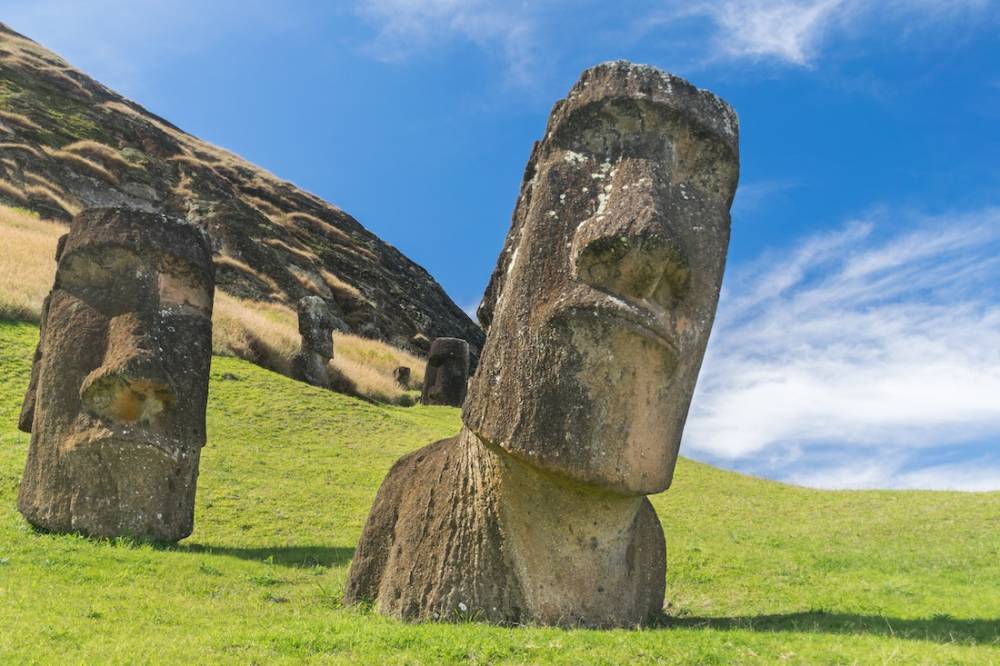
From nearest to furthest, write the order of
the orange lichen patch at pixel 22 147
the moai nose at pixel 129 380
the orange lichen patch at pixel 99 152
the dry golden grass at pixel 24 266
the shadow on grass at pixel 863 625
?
the shadow on grass at pixel 863 625
the moai nose at pixel 129 380
the dry golden grass at pixel 24 266
the orange lichen patch at pixel 22 147
the orange lichen patch at pixel 99 152

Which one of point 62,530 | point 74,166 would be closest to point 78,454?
point 62,530

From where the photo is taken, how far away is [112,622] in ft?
23.6

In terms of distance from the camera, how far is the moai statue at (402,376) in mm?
37844

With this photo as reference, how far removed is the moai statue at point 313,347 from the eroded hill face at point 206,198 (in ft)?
56.5

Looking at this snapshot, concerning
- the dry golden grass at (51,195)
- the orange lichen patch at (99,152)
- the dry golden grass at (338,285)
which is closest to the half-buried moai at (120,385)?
the dry golden grass at (51,195)

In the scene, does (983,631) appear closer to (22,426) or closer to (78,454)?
(78,454)

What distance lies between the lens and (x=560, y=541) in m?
7.01

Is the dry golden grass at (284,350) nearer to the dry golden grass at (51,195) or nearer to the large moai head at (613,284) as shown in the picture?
the dry golden grass at (51,195)

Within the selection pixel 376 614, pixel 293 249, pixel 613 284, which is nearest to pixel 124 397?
pixel 376 614

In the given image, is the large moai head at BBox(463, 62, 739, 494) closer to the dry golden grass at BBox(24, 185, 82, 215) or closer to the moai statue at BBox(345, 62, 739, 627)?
the moai statue at BBox(345, 62, 739, 627)

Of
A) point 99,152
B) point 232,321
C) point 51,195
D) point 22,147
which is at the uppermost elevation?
point 99,152

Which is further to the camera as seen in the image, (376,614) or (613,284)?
(376,614)

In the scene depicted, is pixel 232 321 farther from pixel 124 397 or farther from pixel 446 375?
pixel 124 397

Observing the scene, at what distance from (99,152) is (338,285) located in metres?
16.3
